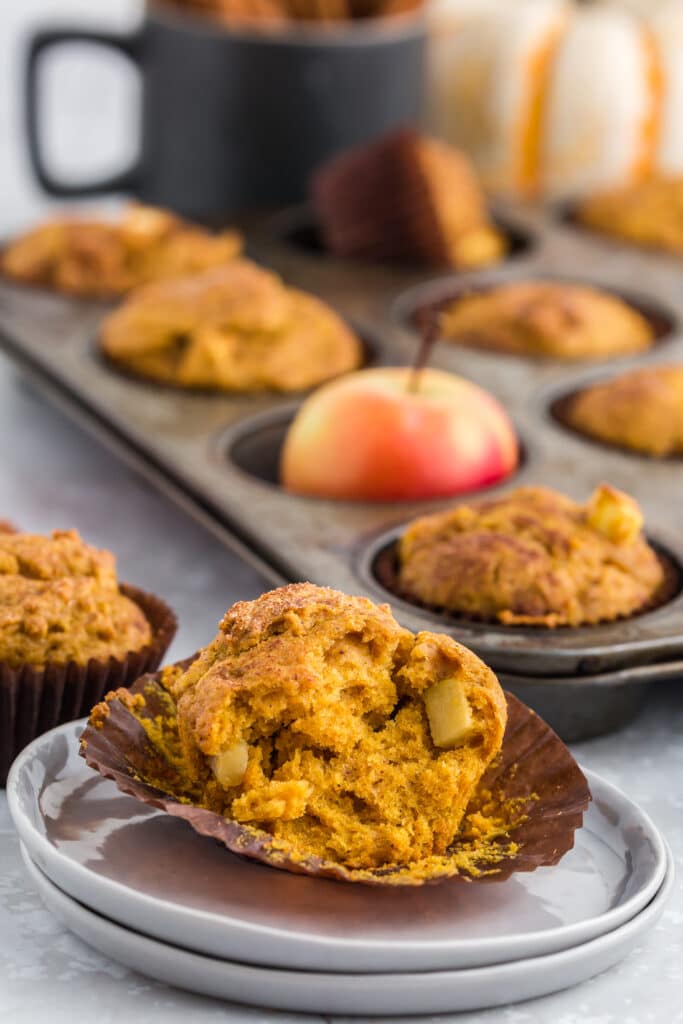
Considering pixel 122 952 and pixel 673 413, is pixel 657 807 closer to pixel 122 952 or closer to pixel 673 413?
pixel 122 952

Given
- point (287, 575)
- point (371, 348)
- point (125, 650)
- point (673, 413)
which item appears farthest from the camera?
point (371, 348)

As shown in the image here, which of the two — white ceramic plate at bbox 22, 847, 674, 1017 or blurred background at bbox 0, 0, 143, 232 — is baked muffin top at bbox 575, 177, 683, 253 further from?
white ceramic plate at bbox 22, 847, 674, 1017

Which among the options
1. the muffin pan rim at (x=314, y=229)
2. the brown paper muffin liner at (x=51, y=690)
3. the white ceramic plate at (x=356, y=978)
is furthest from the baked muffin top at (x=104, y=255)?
the white ceramic plate at (x=356, y=978)

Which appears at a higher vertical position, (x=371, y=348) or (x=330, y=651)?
(x=330, y=651)

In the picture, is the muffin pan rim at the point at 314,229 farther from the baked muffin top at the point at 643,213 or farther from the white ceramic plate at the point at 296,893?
the white ceramic plate at the point at 296,893

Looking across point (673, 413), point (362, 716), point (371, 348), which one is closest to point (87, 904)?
point (362, 716)

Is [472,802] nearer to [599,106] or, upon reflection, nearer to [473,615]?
[473,615]
